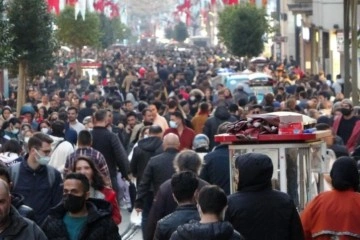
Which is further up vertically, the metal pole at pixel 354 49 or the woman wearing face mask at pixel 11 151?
the metal pole at pixel 354 49

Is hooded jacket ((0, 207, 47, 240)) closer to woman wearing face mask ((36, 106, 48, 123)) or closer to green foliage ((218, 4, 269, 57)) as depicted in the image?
woman wearing face mask ((36, 106, 48, 123))

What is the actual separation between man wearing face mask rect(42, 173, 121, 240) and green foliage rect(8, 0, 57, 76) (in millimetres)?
25546

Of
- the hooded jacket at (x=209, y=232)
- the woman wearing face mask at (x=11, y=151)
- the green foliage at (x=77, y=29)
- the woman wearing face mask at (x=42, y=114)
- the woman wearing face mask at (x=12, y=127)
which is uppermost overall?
the green foliage at (x=77, y=29)

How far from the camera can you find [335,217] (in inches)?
368

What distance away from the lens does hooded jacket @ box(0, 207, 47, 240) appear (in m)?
7.98

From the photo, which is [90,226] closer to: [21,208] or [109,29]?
[21,208]

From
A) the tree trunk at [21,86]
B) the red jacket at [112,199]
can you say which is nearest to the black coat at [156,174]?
the red jacket at [112,199]

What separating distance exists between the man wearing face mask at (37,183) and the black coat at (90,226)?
9.05 feet

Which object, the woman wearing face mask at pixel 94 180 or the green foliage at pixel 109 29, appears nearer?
the woman wearing face mask at pixel 94 180

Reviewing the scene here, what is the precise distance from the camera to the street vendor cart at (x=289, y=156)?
1127cm

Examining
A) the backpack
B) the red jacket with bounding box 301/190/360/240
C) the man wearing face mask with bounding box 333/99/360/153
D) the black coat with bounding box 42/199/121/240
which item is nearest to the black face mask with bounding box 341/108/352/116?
the man wearing face mask with bounding box 333/99/360/153

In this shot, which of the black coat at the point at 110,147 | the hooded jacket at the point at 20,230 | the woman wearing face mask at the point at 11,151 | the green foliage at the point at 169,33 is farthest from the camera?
the green foliage at the point at 169,33

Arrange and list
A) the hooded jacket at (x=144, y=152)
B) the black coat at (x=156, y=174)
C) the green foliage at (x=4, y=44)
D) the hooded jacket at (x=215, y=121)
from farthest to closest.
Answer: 1. the green foliage at (x=4, y=44)
2. the hooded jacket at (x=215, y=121)
3. the hooded jacket at (x=144, y=152)
4. the black coat at (x=156, y=174)

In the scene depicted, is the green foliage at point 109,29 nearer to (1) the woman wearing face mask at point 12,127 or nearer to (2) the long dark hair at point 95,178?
(1) the woman wearing face mask at point 12,127
